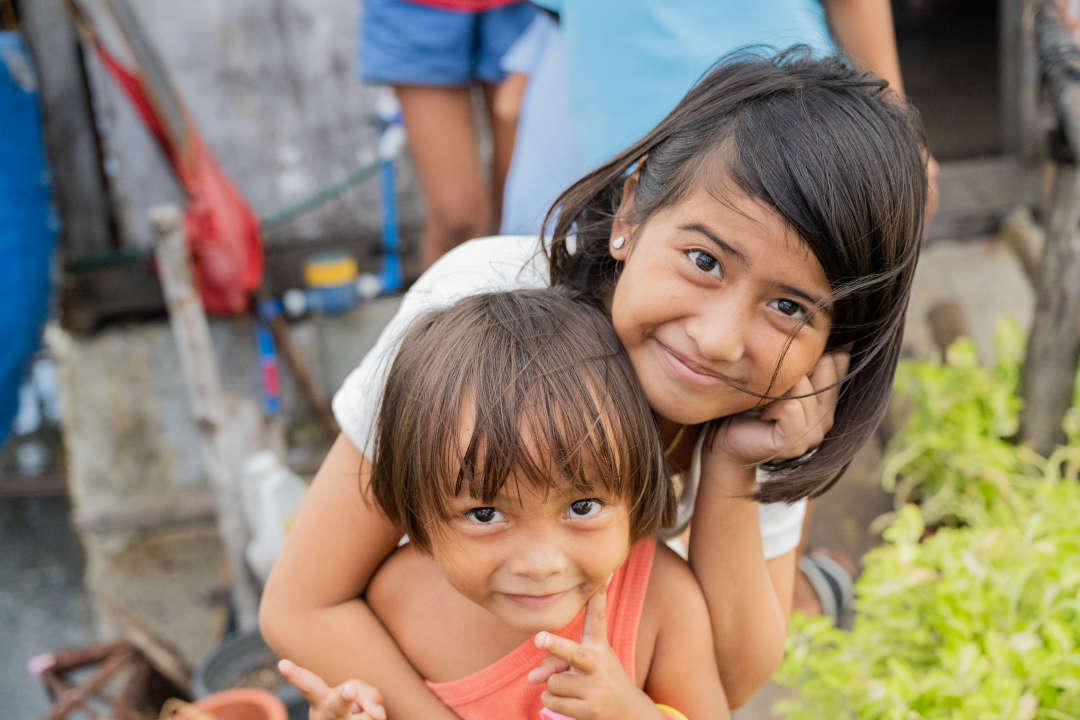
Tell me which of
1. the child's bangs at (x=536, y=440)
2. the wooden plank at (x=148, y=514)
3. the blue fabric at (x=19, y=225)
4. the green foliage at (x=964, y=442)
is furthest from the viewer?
the wooden plank at (x=148, y=514)

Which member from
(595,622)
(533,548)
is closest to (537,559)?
(533,548)

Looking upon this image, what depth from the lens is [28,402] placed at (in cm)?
468

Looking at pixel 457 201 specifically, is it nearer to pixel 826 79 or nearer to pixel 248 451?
pixel 248 451

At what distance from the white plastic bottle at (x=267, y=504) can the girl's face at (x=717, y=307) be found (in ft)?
6.26

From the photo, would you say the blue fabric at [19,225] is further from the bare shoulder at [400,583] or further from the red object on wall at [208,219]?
the bare shoulder at [400,583]

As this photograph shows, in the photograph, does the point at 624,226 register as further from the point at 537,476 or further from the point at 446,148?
the point at 446,148

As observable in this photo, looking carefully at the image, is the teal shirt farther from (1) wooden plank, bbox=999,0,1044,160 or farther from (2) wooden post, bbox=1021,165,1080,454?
(1) wooden plank, bbox=999,0,1044,160

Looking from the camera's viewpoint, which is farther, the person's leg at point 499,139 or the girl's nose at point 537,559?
the person's leg at point 499,139

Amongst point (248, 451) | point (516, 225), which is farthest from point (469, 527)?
point (248, 451)

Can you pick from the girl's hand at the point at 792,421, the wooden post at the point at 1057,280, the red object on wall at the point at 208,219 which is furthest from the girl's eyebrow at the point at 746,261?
the red object on wall at the point at 208,219

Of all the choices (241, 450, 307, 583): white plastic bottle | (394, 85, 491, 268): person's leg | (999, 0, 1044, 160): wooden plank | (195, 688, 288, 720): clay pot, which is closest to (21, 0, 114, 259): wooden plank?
(241, 450, 307, 583): white plastic bottle

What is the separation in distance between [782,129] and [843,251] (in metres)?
0.15

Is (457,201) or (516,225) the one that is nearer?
(516,225)

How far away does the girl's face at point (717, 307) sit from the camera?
1103 mm
